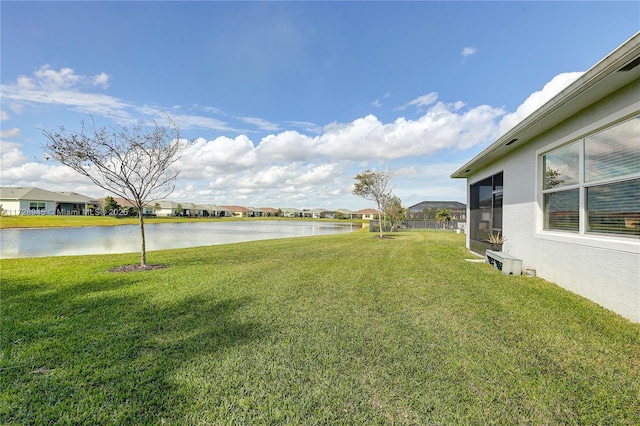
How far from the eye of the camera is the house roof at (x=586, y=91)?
3146 mm

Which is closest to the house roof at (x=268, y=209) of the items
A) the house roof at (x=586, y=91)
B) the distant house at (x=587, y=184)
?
the distant house at (x=587, y=184)

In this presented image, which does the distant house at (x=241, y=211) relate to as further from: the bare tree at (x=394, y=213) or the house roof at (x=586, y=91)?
the house roof at (x=586, y=91)

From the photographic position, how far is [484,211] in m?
10.4

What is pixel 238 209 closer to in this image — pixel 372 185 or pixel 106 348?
pixel 372 185

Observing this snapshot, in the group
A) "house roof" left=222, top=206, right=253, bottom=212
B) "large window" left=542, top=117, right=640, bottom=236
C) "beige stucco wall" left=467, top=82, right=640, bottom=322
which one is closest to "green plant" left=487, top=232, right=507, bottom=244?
"beige stucco wall" left=467, top=82, right=640, bottom=322

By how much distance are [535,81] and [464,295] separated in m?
9.07

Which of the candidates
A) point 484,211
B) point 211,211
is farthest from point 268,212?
point 484,211

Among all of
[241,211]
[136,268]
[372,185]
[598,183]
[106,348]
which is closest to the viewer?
[106,348]

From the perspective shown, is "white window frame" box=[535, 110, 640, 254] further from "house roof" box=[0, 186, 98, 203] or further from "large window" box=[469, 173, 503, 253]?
"house roof" box=[0, 186, 98, 203]

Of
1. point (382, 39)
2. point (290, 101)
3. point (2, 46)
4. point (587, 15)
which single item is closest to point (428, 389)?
point (587, 15)

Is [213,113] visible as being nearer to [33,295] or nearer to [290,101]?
[290,101]

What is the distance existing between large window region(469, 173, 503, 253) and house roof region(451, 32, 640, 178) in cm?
298

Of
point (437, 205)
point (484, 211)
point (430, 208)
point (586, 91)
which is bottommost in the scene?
point (484, 211)

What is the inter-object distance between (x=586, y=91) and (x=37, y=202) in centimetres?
5827
